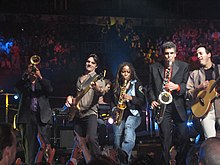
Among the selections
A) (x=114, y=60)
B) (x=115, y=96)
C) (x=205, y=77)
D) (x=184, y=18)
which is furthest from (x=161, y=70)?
(x=184, y=18)

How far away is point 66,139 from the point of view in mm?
8766

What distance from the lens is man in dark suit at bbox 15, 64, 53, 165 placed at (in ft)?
22.3

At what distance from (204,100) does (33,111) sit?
9.60ft

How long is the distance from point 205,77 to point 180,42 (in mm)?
6600

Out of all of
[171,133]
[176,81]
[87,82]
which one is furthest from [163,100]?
[87,82]

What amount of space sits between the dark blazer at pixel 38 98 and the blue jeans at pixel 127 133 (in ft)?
4.26

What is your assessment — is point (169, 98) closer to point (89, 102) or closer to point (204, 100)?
point (204, 100)

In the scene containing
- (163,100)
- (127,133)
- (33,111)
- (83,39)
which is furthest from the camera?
(83,39)

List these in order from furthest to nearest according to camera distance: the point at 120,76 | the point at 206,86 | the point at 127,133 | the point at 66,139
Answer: the point at 66,139 → the point at 120,76 → the point at 127,133 → the point at 206,86

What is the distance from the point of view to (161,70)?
21.4 ft

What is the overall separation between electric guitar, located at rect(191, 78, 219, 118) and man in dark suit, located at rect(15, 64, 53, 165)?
2.49m

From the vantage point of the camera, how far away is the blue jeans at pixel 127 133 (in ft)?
23.3

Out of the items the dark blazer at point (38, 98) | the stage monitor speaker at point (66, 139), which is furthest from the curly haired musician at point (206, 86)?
the stage monitor speaker at point (66, 139)

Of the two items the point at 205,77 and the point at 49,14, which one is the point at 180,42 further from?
the point at 205,77
